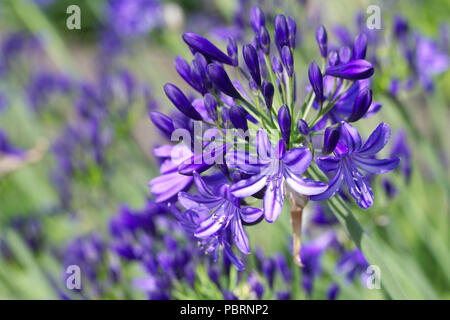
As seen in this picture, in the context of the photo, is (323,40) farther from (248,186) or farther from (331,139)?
(248,186)

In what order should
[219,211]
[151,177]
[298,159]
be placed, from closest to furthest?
[298,159] → [219,211] → [151,177]

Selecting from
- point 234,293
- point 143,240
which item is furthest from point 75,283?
point 234,293

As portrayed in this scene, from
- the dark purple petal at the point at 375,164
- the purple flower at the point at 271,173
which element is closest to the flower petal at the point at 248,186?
the purple flower at the point at 271,173

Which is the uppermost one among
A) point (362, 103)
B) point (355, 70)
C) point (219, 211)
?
point (355, 70)

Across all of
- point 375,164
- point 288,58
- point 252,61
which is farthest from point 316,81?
point 375,164

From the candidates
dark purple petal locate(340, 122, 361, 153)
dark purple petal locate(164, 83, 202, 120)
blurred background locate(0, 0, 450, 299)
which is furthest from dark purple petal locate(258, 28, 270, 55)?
blurred background locate(0, 0, 450, 299)

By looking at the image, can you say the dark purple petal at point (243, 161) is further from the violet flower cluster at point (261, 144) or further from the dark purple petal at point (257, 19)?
the dark purple petal at point (257, 19)

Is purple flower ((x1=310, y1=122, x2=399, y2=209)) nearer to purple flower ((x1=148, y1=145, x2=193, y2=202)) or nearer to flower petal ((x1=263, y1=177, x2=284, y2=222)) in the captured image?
flower petal ((x1=263, y1=177, x2=284, y2=222))
